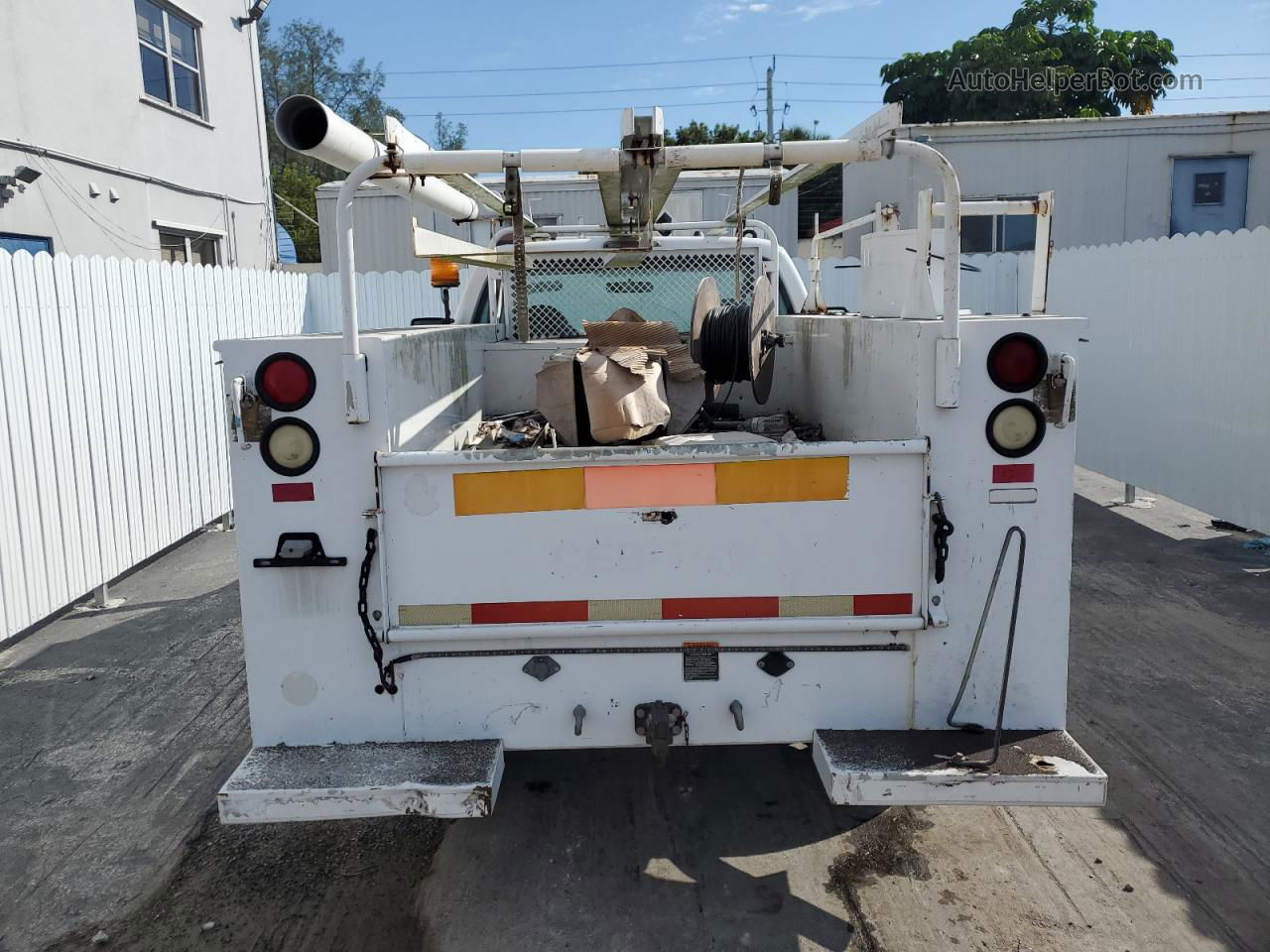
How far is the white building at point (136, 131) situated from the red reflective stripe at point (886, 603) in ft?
38.3

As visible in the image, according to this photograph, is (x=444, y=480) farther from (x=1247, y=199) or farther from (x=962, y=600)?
(x=1247, y=199)

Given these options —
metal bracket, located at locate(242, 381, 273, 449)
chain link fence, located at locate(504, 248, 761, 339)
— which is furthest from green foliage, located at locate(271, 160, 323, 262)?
metal bracket, located at locate(242, 381, 273, 449)

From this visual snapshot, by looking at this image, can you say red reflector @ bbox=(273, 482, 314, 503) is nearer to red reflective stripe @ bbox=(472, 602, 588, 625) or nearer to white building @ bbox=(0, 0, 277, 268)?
red reflective stripe @ bbox=(472, 602, 588, 625)

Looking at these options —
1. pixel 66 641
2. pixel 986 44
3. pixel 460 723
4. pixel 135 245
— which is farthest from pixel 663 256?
pixel 986 44

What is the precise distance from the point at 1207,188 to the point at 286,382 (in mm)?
20862

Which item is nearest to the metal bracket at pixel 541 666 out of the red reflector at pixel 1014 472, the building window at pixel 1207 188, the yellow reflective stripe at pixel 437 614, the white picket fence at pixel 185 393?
the yellow reflective stripe at pixel 437 614

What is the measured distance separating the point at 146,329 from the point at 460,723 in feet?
18.8

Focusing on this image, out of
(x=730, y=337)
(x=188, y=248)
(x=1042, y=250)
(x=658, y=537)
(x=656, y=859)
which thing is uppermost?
(x=188, y=248)

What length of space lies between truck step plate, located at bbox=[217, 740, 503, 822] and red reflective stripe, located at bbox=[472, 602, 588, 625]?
0.40 metres

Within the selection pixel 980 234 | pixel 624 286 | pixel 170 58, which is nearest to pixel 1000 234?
pixel 980 234

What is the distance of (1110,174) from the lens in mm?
18766

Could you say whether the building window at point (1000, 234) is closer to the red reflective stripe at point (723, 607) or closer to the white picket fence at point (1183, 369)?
the white picket fence at point (1183, 369)

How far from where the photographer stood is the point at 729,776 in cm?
395

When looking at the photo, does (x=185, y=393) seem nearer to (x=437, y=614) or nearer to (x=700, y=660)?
(x=437, y=614)
